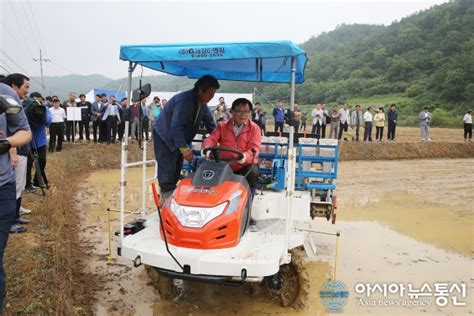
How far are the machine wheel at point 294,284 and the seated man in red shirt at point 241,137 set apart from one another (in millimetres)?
897

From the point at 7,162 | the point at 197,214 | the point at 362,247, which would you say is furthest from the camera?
the point at 362,247

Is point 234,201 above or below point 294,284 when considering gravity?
above

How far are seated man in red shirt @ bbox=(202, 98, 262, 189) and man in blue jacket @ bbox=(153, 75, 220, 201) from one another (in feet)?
0.97

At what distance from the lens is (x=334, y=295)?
4480mm

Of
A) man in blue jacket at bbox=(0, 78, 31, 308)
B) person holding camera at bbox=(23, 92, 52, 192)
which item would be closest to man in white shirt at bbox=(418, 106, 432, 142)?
person holding camera at bbox=(23, 92, 52, 192)

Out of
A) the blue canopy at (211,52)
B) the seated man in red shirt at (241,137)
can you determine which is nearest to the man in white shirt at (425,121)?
the blue canopy at (211,52)

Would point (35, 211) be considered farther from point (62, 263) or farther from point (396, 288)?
point (396, 288)

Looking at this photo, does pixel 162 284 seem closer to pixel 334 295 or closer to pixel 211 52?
pixel 334 295

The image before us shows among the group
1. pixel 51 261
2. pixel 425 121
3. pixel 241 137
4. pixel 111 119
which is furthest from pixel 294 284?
pixel 425 121

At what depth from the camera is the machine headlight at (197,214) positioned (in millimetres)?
3422

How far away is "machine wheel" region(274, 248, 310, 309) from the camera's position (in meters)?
3.82

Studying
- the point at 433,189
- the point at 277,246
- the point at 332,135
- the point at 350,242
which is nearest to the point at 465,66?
A: the point at 332,135

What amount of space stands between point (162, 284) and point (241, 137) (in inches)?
70.0

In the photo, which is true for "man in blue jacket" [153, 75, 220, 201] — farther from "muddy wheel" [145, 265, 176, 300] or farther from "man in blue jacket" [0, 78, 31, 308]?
"man in blue jacket" [0, 78, 31, 308]
